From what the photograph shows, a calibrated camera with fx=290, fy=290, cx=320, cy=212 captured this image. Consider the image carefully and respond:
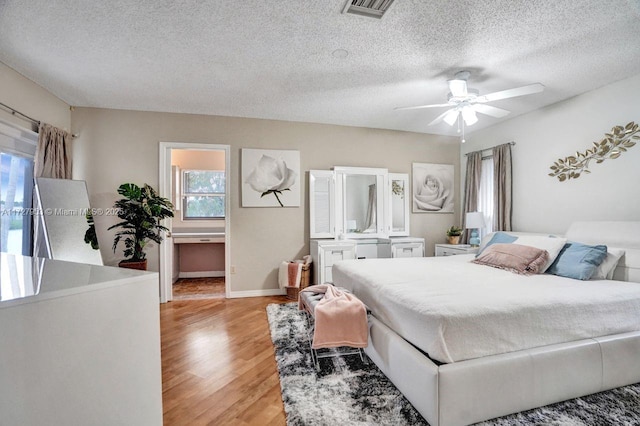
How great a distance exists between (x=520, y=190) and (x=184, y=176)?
18.0ft

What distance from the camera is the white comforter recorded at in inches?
61.2

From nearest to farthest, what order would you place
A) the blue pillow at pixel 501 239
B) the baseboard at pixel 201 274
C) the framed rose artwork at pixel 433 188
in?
the blue pillow at pixel 501 239 < the framed rose artwork at pixel 433 188 < the baseboard at pixel 201 274

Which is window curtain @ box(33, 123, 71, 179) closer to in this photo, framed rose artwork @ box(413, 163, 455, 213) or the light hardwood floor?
the light hardwood floor

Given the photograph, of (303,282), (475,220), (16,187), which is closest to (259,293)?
(303,282)

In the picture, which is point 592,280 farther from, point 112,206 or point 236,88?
point 112,206

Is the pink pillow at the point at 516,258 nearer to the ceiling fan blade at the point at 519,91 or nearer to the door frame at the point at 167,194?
the ceiling fan blade at the point at 519,91

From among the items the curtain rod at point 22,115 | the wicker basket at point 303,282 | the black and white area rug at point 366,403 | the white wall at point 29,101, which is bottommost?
the black and white area rug at point 366,403

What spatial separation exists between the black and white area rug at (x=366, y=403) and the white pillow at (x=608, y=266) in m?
0.81

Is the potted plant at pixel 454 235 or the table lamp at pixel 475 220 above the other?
the table lamp at pixel 475 220

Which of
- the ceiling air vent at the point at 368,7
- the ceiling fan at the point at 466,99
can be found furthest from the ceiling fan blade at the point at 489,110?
the ceiling air vent at the point at 368,7

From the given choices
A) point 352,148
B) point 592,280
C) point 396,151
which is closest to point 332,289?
point 592,280

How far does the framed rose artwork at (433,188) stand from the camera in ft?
15.9

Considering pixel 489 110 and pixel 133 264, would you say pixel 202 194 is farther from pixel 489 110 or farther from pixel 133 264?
pixel 489 110

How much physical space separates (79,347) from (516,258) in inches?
122
